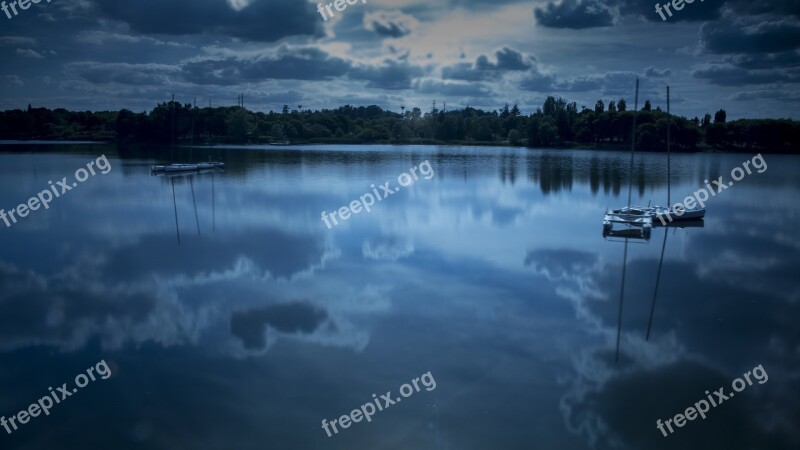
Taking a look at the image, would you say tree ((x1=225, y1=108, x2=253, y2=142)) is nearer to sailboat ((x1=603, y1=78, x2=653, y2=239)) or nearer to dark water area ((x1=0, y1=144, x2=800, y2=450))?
dark water area ((x1=0, y1=144, x2=800, y2=450))

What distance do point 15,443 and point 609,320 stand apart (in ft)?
46.3

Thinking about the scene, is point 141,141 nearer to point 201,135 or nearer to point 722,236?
point 201,135

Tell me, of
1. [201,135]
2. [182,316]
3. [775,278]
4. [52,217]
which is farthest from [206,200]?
[201,135]

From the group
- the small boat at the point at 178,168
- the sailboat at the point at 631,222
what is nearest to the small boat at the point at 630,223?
the sailboat at the point at 631,222

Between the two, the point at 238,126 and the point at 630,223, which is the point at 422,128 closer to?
the point at 238,126

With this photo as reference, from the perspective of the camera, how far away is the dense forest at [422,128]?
11125 centimetres

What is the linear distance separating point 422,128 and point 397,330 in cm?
14190

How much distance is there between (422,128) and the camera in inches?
6088

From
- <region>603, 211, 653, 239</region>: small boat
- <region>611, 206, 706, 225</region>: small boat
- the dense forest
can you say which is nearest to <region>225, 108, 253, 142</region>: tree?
the dense forest

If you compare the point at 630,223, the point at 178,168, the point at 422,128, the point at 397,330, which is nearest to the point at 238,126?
the point at 422,128

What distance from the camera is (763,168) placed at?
70750mm

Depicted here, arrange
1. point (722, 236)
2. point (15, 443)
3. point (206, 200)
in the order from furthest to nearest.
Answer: point (206, 200) < point (722, 236) < point (15, 443)

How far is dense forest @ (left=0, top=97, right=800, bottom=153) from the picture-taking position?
111250 millimetres

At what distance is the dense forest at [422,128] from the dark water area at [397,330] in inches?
2933
